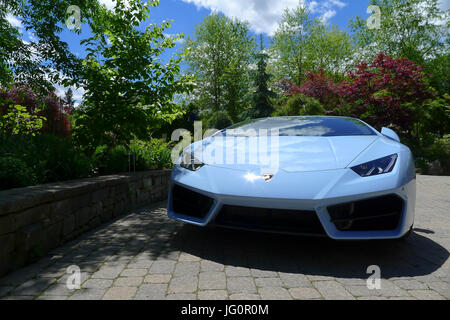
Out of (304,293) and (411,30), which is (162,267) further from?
(411,30)

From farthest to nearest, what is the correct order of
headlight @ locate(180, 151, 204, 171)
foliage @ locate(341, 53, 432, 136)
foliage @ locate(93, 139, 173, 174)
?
foliage @ locate(341, 53, 432, 136) < foliage @ locate(93, 139, 173, 174) < headlight @ locate(180, 151, 204, 171)

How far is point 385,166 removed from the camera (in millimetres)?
2086

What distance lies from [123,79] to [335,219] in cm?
364

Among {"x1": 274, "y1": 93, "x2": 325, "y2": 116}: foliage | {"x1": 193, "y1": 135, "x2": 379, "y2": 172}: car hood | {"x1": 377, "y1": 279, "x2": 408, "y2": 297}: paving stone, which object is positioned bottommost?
{"x1": 377, "y1": 279, "x2": 408, "y2": 297}: paving stone

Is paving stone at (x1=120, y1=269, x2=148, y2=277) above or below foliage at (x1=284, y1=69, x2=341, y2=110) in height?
below

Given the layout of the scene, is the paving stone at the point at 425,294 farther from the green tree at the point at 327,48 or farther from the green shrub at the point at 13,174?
the green tree at the point at 327,48

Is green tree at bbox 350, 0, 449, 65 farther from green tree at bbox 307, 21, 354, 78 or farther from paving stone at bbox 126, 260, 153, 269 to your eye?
paving stone at bbox 126, 260, 153, 269

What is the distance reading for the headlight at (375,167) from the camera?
79.9 inches

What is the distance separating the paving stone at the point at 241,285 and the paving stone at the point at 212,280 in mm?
40

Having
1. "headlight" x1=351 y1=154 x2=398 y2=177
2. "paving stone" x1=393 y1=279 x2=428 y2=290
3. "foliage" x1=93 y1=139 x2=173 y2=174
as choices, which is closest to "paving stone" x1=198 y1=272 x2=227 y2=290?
"paving stone" x1=393 y1=279 x2=428 y2=290

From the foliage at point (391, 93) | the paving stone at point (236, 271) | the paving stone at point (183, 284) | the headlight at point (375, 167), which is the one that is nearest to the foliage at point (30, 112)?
the paving stone at point (183, 284)

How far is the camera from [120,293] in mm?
1620

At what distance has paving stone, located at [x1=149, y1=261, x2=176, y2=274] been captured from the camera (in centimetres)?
193
